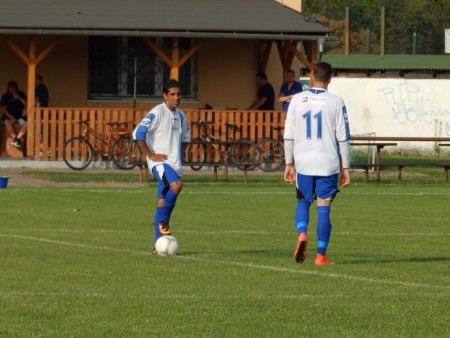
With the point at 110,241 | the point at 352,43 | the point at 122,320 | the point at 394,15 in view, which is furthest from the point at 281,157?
the point at 352,43

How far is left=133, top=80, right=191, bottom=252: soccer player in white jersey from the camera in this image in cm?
1445

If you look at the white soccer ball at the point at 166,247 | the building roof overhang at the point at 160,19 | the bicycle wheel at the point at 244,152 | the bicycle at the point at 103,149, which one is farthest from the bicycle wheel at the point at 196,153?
the white soccer ball at the point at 166,247

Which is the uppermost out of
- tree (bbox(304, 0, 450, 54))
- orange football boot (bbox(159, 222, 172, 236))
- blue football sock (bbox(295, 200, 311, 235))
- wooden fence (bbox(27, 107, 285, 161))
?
tree (bbox(304, 0, 450, 54))

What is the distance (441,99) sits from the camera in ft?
152

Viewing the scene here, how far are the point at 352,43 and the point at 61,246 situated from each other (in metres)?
69.3

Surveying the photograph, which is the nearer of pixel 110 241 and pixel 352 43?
pixel 110 241

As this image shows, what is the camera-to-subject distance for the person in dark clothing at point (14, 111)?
102ft

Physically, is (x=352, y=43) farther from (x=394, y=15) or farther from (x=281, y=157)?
(x=281, y=157)

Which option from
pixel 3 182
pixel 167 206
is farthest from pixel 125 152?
pixel 167 206

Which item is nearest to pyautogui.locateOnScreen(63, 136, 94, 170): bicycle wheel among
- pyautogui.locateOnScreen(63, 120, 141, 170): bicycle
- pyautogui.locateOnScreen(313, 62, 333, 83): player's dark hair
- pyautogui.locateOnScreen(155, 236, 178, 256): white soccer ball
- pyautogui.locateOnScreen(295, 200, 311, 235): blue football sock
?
pyautogui.locateOnScreen(63, 120, 141, 170): bicycle

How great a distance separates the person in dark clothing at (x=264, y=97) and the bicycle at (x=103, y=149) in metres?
2.94

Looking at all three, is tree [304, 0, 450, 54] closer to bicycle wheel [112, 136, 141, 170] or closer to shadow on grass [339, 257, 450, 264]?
bicycle wheel [112, 136, 141, 170]

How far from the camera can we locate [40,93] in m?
31.1

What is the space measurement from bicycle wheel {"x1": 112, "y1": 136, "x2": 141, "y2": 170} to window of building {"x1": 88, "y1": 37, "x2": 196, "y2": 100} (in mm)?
2589
